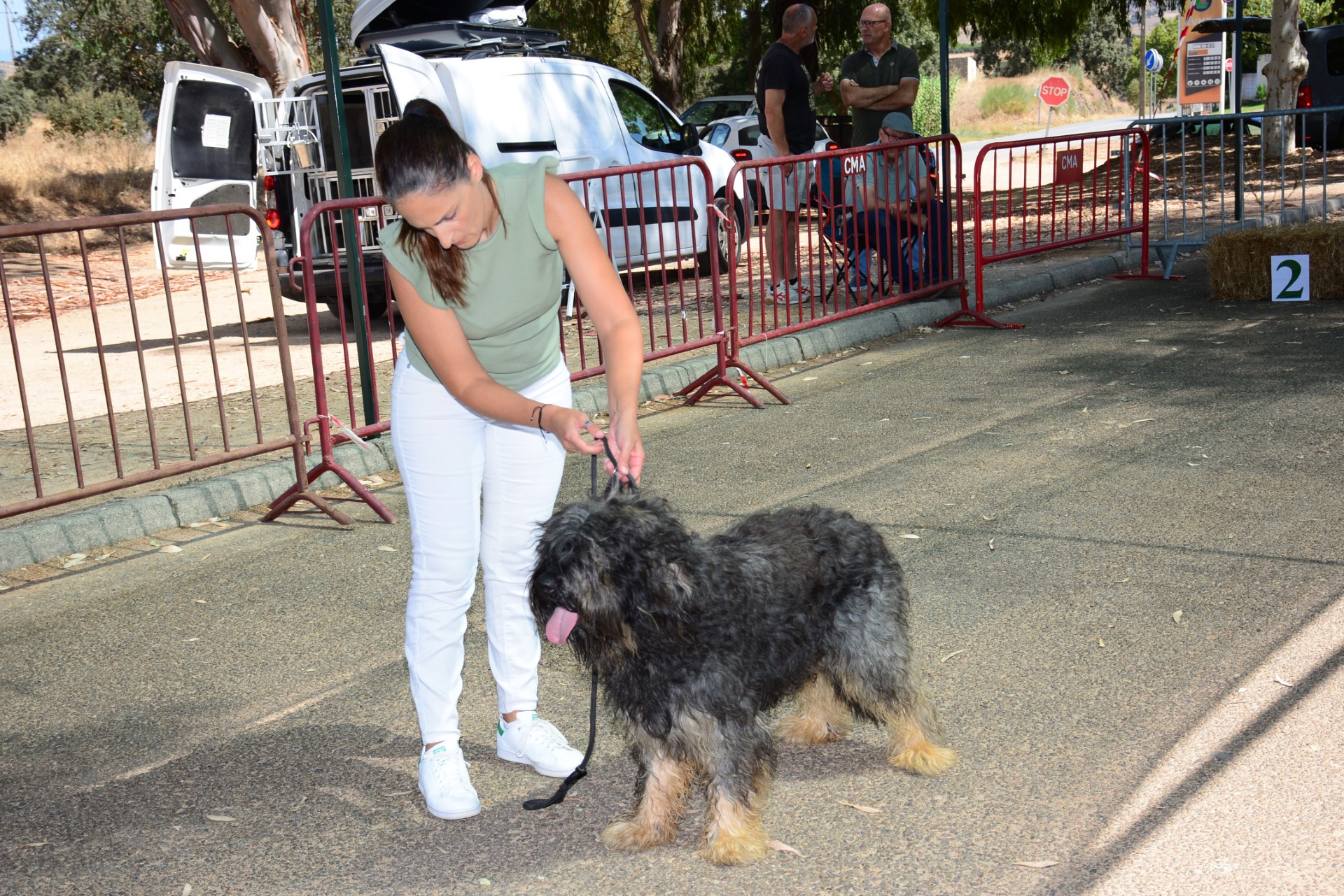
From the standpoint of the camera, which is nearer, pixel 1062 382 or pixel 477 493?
pixel 477 493

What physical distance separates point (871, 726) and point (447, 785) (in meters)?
1.35

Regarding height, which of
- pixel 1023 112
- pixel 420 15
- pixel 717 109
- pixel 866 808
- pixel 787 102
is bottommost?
pixel 866 808

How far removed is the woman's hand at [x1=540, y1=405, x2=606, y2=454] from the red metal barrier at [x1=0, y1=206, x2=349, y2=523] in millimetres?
3230

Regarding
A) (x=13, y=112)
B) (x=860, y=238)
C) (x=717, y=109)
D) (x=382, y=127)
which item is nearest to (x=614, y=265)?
(x=860, y=238)

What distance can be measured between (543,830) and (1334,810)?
2.11 meters

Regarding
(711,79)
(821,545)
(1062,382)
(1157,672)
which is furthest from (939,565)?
(711,79)

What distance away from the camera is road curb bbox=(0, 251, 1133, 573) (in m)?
6.04

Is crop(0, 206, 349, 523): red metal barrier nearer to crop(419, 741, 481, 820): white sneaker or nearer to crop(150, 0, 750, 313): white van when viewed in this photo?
crop(150, 0, 750, 313): white van

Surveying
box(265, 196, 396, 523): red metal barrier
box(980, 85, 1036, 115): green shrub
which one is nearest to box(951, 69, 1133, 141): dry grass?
box(980, 85, 1036, 115): green shrub

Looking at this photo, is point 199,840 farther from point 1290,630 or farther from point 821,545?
point 1290,630

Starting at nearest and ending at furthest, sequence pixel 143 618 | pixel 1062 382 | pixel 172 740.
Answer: pixel 172 740, pixel 143 618, pixel 1062 382

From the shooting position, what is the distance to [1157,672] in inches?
164

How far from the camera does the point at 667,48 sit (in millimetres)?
28312

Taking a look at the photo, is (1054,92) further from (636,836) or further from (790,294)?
(636,836)
